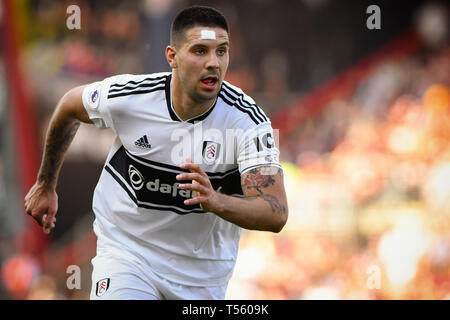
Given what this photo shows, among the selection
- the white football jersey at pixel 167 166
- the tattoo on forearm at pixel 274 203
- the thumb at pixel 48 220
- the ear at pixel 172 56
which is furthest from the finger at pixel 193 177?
the thumb at pixel 48 220

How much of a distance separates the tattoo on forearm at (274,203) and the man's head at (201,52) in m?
0.72

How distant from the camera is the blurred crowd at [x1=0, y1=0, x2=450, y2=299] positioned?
13930 millimetres

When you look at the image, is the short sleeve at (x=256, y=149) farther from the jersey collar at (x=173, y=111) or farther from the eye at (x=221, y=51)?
the eye at (x=221, y=51)

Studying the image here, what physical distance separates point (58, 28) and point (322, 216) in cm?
969

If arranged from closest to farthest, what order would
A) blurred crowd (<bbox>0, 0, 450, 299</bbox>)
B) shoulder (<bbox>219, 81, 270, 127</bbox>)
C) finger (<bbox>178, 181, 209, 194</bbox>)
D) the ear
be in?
finger (<bbox>178, 181, 209, 194</bbox>) → shoulder (<bbox>219, 81, 270, 127</bbox>) → the ear → blurred crowd (<bbox>0, 0, 450, 299</bbox>)

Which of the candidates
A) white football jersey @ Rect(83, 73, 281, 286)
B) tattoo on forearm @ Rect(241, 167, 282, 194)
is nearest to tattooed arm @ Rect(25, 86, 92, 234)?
white football jersey @ Rect(83, 73, 281, 286)

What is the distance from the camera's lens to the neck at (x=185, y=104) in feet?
14.9

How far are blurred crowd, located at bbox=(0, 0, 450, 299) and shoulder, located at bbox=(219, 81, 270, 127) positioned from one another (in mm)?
6807

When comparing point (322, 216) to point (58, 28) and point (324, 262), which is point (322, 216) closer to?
point (324, 262)

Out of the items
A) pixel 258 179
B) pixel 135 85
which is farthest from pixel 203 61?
pixel 258 179

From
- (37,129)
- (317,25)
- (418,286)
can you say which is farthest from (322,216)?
(317,25)

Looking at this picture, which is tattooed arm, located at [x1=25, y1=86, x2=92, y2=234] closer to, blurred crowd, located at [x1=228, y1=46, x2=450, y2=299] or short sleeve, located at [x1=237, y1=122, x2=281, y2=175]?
short sleeve, located at [x1=237, y1=122, x2=281, y2=175]

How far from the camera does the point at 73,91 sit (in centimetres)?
502

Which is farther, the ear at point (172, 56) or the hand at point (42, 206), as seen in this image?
the hand at point (42, 206)
